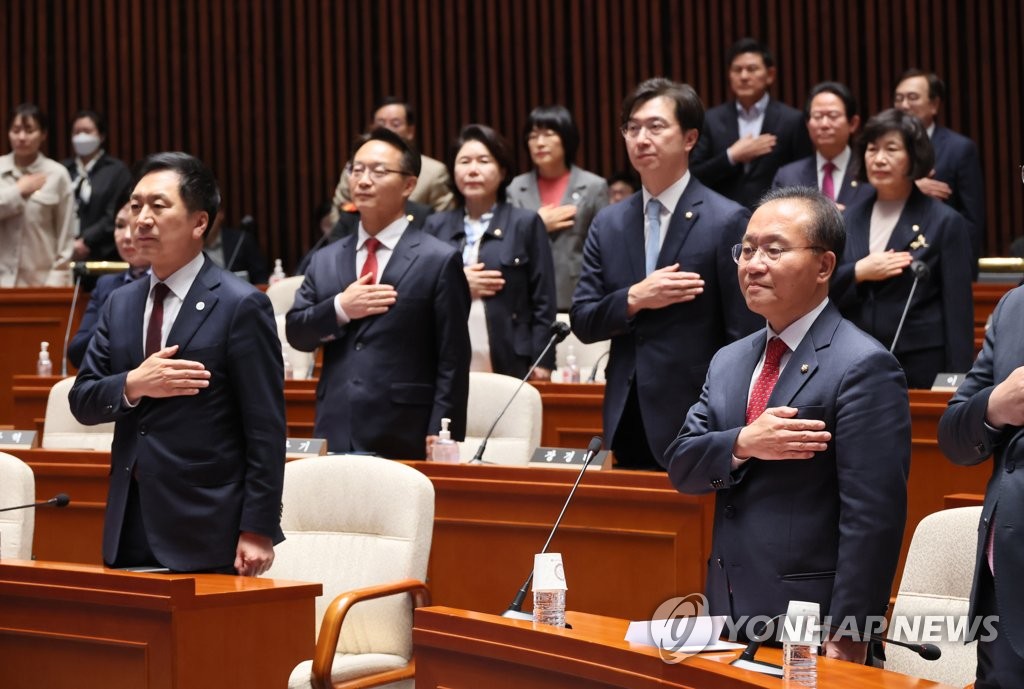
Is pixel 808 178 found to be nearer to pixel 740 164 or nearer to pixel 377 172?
pixel 740 164

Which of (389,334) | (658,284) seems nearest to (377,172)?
(389,334)

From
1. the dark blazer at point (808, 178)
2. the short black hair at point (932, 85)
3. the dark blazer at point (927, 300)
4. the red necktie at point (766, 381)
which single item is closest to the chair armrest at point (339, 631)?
the red necktie at point (766, 381)

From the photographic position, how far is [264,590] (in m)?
2.66

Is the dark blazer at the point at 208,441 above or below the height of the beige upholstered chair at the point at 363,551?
above

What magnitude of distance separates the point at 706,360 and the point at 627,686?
1.46m

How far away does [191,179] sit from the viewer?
9.81 ft

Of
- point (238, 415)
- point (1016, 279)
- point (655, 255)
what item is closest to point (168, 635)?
point (238, 415)

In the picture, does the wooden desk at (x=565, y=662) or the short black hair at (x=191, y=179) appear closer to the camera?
the wooden desk at (x=565, y=662)

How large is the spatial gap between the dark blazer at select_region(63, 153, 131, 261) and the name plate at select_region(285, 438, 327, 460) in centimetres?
363

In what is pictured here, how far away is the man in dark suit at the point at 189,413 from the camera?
2869 mm

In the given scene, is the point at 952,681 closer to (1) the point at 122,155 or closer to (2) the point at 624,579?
(2) the point at 624,579

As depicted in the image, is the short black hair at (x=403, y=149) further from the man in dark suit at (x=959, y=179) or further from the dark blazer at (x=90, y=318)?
the man in dark suit at (x=959, y=179)

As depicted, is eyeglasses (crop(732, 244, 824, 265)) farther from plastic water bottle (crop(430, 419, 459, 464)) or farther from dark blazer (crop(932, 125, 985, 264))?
dark blazer (crop(932, 125, 985, 264))

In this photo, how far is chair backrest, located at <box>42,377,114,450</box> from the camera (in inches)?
170
